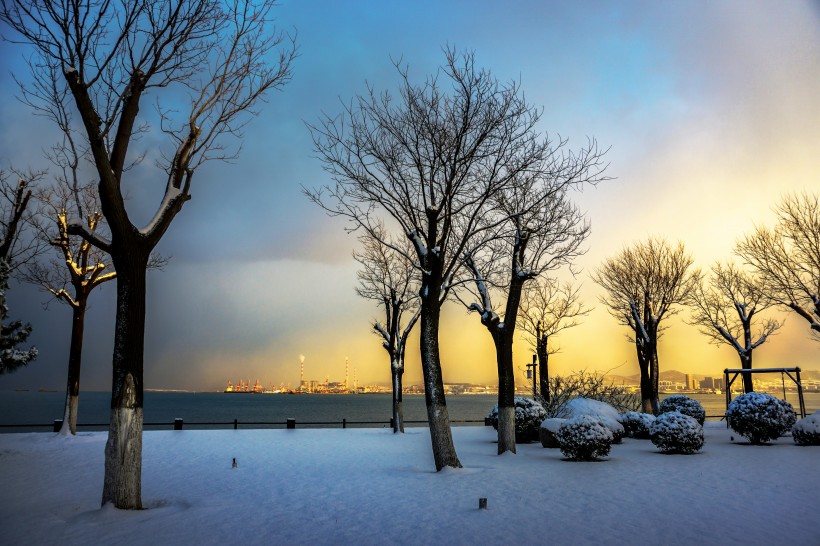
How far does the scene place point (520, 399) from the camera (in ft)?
74.6

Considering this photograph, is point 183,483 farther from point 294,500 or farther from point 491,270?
point 491,270

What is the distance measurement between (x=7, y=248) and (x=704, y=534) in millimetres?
22596

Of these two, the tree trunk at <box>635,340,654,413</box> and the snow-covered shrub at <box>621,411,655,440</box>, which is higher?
the tree trunk at <box>635,340,654,413</box>

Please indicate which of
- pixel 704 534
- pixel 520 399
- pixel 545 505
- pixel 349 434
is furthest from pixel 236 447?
pixel 704 534

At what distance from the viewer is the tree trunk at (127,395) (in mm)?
9102

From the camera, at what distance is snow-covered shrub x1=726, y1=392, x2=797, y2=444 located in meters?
19.9

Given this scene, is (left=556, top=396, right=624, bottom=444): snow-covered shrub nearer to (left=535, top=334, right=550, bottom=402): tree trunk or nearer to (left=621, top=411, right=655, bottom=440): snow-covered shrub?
(left=621, top=411, right=655, bottom=440): snow-covered shrub

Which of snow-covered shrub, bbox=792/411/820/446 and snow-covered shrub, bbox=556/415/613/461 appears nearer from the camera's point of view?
snow-covered shrub, bbox=556/415/613/461

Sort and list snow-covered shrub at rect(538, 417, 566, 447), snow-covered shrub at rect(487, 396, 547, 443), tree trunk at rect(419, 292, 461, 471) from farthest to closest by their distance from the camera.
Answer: snow-covered shrub at rect(487, 396, 547, 443), snow-covered shrub at rect(538, 417, 566, 447), tree trunk at rect(419, 292, 461, 471)

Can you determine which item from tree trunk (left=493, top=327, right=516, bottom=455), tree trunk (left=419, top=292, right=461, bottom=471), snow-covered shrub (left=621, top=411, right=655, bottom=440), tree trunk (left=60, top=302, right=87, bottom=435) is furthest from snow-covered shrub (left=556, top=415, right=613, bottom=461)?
tree trunk (left=60, top=302, right=87, bottom=435)

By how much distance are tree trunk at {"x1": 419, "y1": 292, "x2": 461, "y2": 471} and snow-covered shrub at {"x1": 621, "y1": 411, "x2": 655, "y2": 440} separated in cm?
1286

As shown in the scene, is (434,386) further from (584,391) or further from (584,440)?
(584,391)

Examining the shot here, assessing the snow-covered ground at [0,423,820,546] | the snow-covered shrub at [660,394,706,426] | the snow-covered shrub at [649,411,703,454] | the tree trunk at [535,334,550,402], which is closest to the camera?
the snow-covered ground at [0,423,820,546]

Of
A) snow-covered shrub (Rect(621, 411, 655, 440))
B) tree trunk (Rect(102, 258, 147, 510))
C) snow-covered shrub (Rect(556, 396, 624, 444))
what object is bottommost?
snow-covered shrub (Rect(621, 411, 655, 440))
